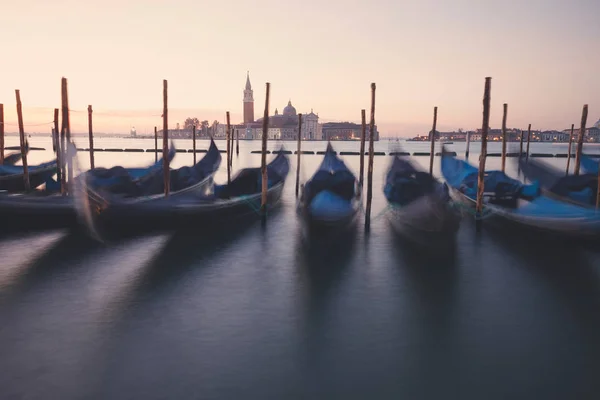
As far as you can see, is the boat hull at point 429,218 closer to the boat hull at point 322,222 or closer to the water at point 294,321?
the water at point 294,321

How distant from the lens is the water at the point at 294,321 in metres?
3.91

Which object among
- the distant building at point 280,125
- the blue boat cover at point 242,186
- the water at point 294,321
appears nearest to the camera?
the water at point 294,321

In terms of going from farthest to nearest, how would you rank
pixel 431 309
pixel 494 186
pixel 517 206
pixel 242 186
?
pixel 494 186 < pixel 517 206 < pixel 242 186 < pixel 431 309

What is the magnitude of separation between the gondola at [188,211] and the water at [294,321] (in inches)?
22.9

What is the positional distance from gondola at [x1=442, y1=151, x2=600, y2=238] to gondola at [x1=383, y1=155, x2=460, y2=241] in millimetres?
1174

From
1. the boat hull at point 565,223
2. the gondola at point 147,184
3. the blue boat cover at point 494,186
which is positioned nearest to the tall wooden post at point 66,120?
the gondola at point 147,184

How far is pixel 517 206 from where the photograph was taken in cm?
1155

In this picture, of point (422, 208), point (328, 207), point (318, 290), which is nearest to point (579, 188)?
point (422, 208)

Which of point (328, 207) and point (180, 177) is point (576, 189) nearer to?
point (328, 207)

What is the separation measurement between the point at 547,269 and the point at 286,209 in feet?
23.2

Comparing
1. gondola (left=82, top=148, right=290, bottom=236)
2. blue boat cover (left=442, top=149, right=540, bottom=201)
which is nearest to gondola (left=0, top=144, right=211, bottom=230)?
gondola (left=82, top=148, right=290, bottom=236)

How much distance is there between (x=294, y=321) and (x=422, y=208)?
425 centimetres

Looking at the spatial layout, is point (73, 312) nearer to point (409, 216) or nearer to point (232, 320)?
point (232, 320)

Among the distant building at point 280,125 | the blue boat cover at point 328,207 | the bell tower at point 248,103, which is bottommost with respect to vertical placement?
the blue boat cover at point 328,207
